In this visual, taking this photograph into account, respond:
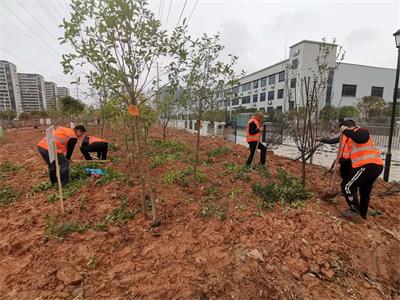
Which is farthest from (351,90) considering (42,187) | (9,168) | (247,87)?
(9,168)

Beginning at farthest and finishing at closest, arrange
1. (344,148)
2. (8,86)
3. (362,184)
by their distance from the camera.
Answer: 1. (8,86)
2. (344,148)
3. (362,184)

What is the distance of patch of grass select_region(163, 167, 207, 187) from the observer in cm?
489

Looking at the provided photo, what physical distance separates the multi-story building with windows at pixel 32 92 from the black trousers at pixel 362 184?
5660 cm

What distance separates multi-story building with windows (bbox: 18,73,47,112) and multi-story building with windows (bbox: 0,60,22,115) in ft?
10.8

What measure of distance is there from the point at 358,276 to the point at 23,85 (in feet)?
202

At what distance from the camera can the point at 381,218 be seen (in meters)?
3.50

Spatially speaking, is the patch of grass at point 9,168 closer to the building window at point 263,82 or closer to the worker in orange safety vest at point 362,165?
the worker in orange safety vest at point 362,165

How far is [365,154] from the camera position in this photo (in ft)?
10.6

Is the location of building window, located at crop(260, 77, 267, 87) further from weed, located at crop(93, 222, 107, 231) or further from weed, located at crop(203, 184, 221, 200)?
weed, located at crop(93, 222, 107, 231)

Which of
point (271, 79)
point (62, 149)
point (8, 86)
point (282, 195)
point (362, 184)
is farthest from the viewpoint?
point (271, 79)

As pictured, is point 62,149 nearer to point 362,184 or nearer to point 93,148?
point 93,148

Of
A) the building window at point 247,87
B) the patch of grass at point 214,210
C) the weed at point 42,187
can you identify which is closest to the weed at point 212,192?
the patch of grass at point 214,210

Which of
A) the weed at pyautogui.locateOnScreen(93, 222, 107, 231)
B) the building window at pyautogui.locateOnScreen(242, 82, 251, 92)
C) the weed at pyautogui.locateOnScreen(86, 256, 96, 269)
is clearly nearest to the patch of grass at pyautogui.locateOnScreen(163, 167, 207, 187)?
the weed at pyautogui.locateOnScreen(93, 222, 107, 231)

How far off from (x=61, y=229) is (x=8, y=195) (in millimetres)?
2297
